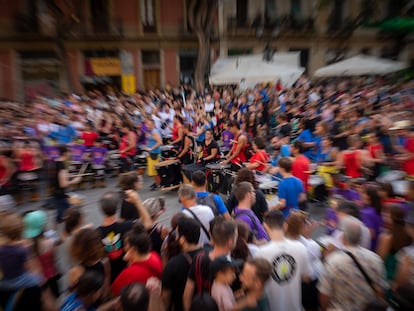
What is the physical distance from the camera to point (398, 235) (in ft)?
9.92

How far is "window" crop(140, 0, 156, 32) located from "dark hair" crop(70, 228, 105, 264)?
23786mm

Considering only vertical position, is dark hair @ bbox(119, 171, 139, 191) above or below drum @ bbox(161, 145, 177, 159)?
below

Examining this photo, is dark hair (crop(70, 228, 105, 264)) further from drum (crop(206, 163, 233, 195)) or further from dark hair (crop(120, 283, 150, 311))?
drum (crop(206, 163, 233, 195))

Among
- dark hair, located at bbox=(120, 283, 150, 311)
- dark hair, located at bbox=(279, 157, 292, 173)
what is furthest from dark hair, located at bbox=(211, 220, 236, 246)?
dark hair, located at bbox=(279, 157, 292, 173)

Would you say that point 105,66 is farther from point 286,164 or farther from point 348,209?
point 348,209

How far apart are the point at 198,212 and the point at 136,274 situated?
3.15 ft

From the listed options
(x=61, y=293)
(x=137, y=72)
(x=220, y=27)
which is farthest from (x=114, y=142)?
(x=220, y=27)

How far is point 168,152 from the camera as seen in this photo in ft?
29.0

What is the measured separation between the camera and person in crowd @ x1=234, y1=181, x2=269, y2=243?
3.44m

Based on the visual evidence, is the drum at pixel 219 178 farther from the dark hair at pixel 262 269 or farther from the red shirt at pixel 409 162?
the dark hair at pixel 262 269

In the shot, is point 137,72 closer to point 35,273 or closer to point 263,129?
point 263,129

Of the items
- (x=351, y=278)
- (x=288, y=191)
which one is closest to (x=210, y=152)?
(x=288, y=191)

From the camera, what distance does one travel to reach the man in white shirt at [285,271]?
261 cm

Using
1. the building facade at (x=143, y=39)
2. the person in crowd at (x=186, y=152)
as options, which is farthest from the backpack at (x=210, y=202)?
the building facade at (x=143, y=39)
